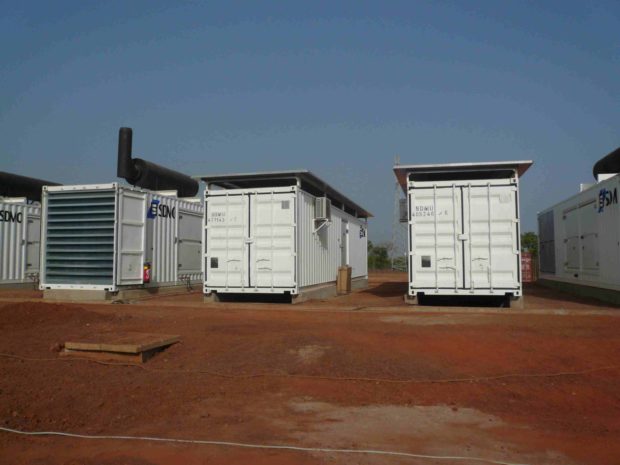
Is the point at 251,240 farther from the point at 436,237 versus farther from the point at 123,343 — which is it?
the point at 123,343

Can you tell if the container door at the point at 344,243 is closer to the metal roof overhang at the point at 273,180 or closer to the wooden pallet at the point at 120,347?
the metal roof overhang at the point at 273,180

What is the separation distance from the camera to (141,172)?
20078mm

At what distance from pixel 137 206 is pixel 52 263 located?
119 inches

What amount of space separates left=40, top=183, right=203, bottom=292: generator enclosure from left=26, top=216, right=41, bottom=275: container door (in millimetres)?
5674

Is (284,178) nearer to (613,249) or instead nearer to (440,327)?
(440,327)

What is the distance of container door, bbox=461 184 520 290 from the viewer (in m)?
13.1

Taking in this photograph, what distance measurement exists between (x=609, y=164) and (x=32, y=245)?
22.1m

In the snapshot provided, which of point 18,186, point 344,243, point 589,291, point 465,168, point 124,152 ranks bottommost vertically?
point 589,291

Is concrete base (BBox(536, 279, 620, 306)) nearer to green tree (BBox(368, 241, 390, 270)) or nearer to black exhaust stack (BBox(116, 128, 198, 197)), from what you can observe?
black exhaust stack (BBox(116, 128, 198, 197))

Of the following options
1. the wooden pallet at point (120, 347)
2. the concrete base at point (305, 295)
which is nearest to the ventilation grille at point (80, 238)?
the concrete base at point (305, 295)

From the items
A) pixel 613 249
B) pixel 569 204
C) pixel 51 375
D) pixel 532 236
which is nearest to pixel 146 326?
pixel 51 375

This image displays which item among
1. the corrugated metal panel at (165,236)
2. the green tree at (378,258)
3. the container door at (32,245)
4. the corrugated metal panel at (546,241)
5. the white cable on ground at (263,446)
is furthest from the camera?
the green tree at (378,258)

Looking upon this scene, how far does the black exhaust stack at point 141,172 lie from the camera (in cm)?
1938

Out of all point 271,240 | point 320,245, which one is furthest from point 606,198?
point 271,240
